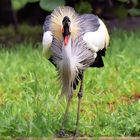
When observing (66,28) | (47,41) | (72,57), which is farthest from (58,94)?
(66,28)

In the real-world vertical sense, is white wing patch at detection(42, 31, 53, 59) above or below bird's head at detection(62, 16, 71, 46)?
below

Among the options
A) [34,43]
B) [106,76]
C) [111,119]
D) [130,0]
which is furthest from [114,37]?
[111,119]

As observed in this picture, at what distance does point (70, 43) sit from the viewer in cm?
495

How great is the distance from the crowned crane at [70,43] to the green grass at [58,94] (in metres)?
0.41

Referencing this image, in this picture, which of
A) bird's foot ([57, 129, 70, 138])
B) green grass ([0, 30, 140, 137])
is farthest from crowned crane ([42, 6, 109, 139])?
green grass ([0, 30, 140, 137])

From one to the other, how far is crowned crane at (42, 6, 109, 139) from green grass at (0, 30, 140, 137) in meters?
0.41

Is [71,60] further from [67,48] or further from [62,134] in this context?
[62,134]

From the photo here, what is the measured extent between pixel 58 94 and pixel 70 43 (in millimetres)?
1544

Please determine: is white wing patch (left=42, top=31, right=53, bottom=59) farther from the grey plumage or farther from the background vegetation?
the background vegetation

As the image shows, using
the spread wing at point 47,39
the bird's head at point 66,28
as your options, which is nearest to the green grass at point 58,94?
the spread wing at point 47,39

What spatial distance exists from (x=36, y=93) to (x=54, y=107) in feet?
1.11

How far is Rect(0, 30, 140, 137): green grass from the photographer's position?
551 cm

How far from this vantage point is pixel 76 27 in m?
5.11

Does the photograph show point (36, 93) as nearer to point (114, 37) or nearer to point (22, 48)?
point (22, 48)
